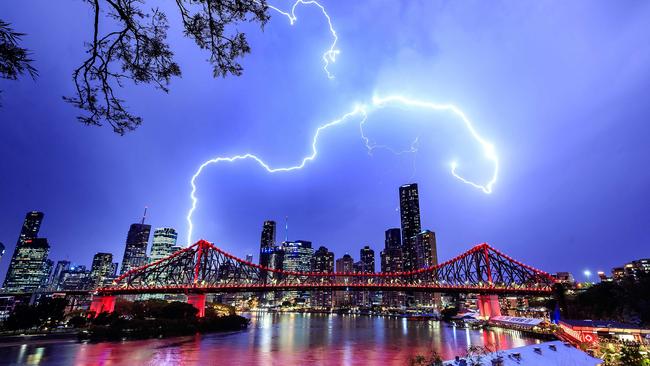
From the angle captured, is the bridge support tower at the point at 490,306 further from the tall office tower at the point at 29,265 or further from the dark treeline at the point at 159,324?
the tall office tower at the point at 29,265

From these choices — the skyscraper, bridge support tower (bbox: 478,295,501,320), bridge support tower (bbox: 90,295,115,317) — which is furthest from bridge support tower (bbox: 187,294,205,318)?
the skyscraper

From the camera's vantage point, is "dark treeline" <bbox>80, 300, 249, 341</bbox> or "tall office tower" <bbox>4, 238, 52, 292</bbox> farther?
"tall office tower" <bbox>4, 238, 52, 292</bbox>

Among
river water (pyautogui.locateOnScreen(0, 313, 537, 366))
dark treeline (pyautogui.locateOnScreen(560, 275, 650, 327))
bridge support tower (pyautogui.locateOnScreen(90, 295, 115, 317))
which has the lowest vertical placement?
river water (pyautogui.locateOnScreen(0, 313, 537, 366))

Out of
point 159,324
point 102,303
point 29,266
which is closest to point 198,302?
point 159,324

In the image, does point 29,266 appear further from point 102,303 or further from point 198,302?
point 198,302

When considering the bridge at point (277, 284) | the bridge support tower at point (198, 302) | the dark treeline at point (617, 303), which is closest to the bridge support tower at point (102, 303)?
the bridge at point (277, 284)

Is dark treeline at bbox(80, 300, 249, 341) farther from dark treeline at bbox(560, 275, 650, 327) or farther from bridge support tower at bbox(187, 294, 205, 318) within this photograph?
dark treeline at bbox(560, 275, 650, 327)

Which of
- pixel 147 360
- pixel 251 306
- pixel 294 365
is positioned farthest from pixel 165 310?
pixel 251 306

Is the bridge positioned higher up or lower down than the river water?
higher up
